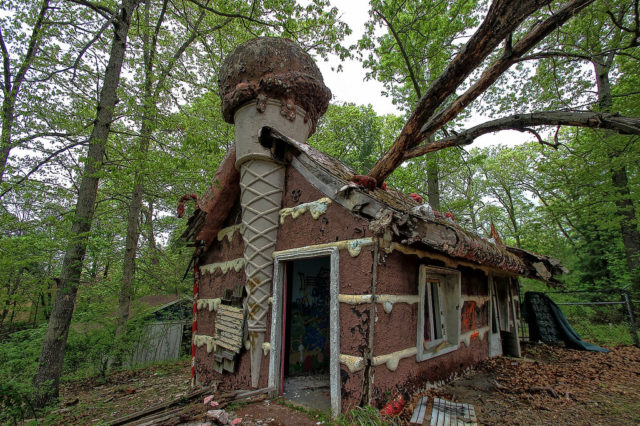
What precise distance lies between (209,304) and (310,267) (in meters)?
2.33

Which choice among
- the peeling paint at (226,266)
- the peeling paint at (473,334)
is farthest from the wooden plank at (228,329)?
the peeling paint at (473,334)

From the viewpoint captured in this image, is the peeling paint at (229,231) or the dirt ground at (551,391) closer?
the dirt ground at (551,391)

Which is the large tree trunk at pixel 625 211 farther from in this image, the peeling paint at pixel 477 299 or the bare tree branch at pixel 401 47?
the peeling paint at pixel 477 299

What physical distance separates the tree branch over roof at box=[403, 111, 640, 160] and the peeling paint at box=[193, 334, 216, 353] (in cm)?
522

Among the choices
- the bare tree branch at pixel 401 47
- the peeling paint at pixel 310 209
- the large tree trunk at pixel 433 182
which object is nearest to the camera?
the peeling paint at pixel 310 209

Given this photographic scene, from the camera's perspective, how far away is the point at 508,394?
5172mm

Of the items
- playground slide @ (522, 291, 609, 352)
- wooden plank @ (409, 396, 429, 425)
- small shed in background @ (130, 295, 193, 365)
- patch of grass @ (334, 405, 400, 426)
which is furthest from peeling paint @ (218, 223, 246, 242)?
playground slide @ (522, 291, 609, 352)

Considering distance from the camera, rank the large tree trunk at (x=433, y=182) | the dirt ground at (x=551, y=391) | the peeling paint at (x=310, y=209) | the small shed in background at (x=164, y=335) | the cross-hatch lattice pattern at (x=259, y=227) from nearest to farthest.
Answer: the dirt ground at (x=551, y=391) → the peeling paint at (x=310, y=209) → the cross-hatch lattice pattern at (x=259, y=227) → the small shed in background at (x=164, y=335) → the large tree trunk at (x=433, y=182)

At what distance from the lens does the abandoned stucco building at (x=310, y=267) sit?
13.1 feet

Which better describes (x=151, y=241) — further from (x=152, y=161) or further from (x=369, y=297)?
(x=369, y=297)

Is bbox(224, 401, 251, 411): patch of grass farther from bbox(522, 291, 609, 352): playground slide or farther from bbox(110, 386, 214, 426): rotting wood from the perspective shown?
bbox(522, 291, 609, 352): playground slide

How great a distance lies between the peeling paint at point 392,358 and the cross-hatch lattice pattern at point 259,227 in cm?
211

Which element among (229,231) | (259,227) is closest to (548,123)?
(259,227)

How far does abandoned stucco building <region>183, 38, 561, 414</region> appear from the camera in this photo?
401 centimetres
